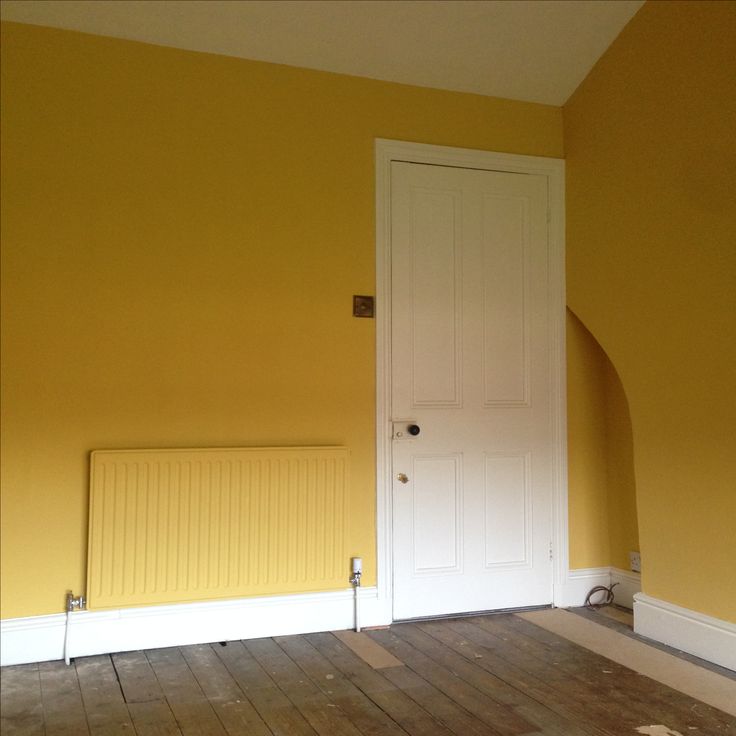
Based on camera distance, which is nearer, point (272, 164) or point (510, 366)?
point (272, 164)

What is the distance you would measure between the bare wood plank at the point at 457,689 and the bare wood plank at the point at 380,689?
166mm

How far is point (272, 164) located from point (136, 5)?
0.91 metres

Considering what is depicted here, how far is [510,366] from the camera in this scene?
4402mm

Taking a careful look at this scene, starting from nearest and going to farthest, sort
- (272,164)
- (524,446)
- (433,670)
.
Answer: (433,670), (272,164), (524,446)

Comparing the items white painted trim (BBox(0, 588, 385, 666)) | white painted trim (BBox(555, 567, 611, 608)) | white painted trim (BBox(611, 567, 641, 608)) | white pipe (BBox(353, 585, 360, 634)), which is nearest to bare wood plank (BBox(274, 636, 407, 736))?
white painted trim (BBox(0, 588, 385, 666))

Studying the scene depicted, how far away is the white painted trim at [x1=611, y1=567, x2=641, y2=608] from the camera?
434 centimetres

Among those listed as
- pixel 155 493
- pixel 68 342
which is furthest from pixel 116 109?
pixel 155 493

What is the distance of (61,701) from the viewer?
9.90ft

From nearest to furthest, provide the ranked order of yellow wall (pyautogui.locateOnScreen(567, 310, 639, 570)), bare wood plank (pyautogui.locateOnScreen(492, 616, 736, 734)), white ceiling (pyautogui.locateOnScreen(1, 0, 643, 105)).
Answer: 1. bare wood plank (pyautogui.locateOnScreen(492, 616, 736, 734))
2. white ceiling (pyautogui.locateOnScreen(1, 0, 643, 105))
3. yellow wall (pyautogui.locateOnScreen(567, 310, 639, 570))

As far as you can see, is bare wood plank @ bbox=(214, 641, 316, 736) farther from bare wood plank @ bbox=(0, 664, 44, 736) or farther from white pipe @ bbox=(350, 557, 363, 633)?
bare wood plank @ bbox=(0, 664, 44, 736)

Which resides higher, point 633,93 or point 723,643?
point 633,93

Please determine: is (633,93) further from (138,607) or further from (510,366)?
(138,607)

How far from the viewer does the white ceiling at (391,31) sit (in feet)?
11.8

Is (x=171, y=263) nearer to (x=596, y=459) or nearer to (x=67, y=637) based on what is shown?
(x=67, y=637)
